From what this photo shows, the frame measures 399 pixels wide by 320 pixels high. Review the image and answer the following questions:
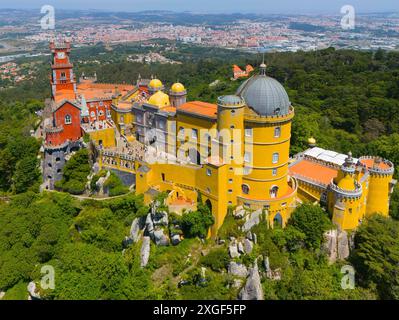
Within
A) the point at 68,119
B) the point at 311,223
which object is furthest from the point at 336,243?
the point at 68,119

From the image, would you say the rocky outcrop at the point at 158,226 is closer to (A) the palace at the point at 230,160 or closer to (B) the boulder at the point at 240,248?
(A) the palace at the point at 230,160

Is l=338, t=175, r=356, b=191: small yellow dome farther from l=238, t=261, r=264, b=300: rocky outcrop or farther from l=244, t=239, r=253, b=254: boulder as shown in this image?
l=238, t=261, r=264, b=300: rocky outcrop

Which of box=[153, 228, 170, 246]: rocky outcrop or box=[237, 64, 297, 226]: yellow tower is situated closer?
box=[237, 64, 297, 226]: yellow tower

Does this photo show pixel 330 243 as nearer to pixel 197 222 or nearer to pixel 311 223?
pixel 311 223

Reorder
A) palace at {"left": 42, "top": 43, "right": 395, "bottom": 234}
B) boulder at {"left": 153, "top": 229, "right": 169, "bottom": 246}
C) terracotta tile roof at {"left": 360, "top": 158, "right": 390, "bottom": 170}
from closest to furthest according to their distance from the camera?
1. palace at {"left": 42, "top": 43, "right": 395, "bottom": 234}
2. boulder at {"left": 153, "top": 229, "right": 169, "bottom": 246}
3. terracotta tile roof at {"left": 360, "top": 158, "right": 390, "bottom": 170}

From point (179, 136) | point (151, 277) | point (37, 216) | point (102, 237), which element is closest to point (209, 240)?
point (151, 277)

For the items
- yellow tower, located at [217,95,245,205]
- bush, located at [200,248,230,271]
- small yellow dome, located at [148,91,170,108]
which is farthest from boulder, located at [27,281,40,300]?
small yellow dome, located at [148,91,170,108]

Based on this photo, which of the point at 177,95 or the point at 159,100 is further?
the point at 159,100
